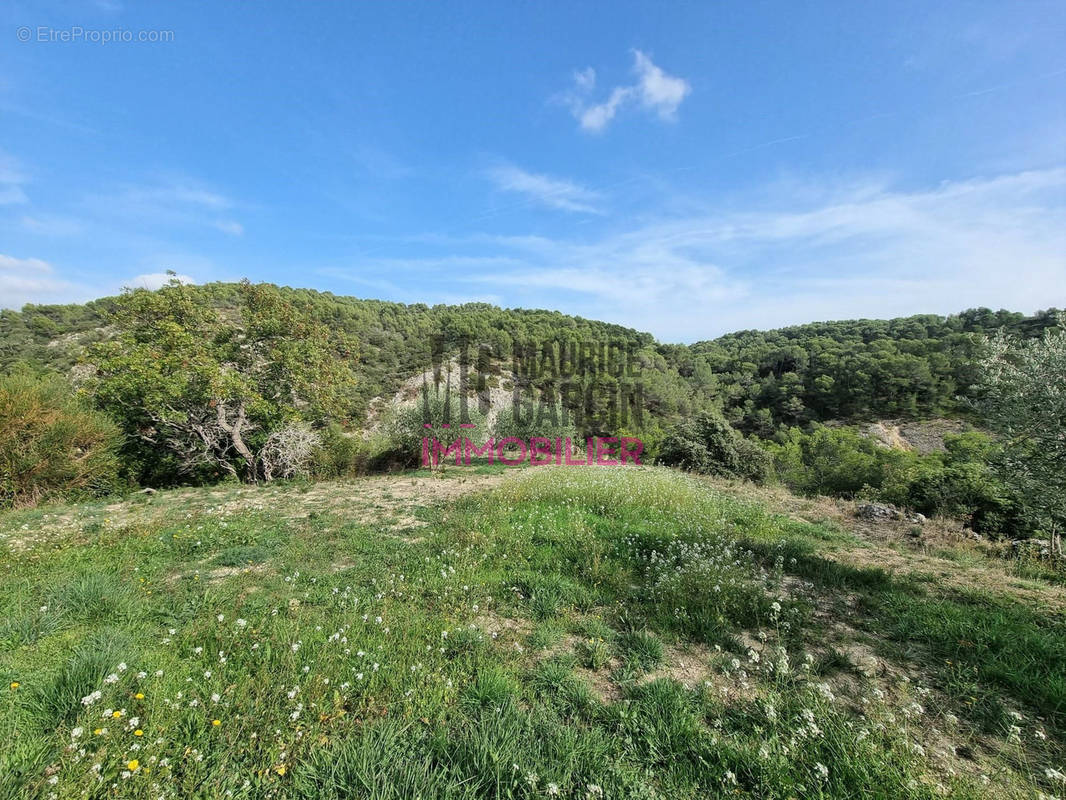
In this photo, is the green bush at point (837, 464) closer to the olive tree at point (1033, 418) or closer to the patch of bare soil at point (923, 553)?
the patch of bare soil at point (923, 553)

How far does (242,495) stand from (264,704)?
11.5 metres

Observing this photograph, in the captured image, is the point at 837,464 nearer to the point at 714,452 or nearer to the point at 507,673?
the point at 714,452

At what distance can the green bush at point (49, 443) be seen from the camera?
10.2 m

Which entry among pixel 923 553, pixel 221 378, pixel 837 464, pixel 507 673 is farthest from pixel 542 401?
pixel 507 673

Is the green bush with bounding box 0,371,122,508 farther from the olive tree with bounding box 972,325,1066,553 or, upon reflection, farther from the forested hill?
the olive tree with bounding box 972,325,1066,553

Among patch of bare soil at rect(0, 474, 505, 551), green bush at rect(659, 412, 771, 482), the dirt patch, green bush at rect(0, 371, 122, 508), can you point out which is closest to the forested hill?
green bush at rect(0, 371, 122, 508)

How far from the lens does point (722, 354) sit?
84812 millimetres

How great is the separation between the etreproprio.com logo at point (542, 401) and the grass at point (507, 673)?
14919 mm

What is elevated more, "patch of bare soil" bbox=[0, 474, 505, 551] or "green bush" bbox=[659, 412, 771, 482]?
"patch of bare soil" bbox=[0, 474, 505, 551]

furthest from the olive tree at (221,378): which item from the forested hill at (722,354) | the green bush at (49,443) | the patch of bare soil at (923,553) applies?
the patch of bare soil at (923,553)

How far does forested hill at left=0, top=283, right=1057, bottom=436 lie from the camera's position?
45.8 meters

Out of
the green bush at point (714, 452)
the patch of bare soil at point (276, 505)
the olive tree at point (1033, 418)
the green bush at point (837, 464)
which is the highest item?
the olive tree at point (1033, 418)

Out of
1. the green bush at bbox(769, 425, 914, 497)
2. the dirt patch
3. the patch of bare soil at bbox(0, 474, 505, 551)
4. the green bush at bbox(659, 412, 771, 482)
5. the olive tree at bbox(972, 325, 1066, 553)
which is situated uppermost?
the olive tree at bbox(972, 325, 1066, 553)

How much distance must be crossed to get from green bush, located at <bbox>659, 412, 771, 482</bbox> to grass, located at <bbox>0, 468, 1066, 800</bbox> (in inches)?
632
